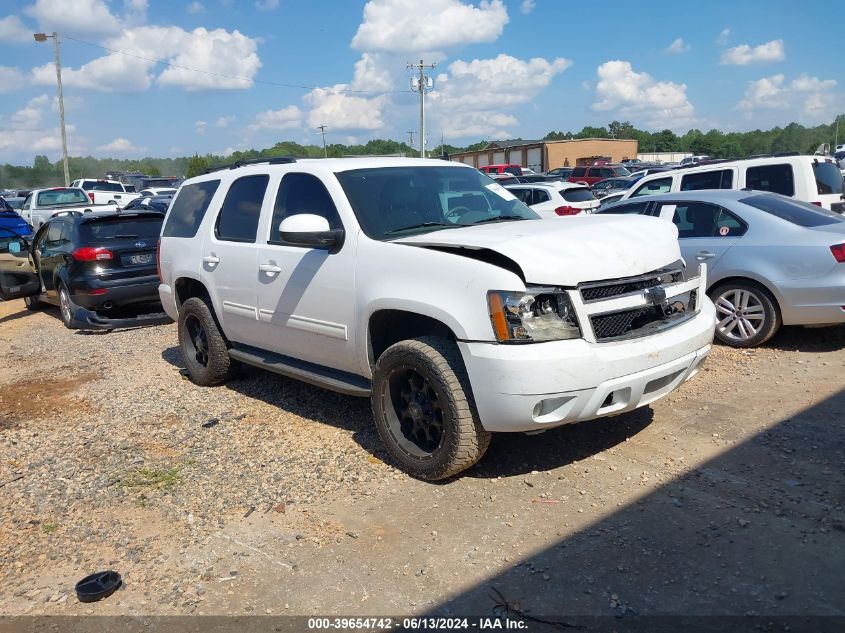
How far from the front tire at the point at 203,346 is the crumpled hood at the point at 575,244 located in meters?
2.57

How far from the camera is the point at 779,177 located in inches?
365

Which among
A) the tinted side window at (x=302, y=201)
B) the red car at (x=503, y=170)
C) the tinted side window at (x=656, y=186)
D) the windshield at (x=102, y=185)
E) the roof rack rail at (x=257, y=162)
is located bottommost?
the tinted side window at (x=302, y=201)

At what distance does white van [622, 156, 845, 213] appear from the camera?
29.7 ft

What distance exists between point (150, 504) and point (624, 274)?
312 centimetres

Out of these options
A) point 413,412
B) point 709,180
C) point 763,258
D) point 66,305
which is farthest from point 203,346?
point 709,180

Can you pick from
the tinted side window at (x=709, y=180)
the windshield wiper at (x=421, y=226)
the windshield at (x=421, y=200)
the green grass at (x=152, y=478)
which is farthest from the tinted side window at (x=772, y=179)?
the green grass at (x=152, y=478)

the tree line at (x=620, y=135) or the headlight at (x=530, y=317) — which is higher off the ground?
the tree line at (x=620, y=135)

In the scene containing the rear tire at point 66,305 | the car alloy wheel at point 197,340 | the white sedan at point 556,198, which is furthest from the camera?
the white sedan at point 556,198

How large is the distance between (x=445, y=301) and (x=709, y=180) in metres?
7.31

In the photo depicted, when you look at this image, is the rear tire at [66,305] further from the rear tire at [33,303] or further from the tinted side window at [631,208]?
the tinted side window at [631,208]

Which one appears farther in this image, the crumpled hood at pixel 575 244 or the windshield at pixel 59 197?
the windshield at pixel 59 197

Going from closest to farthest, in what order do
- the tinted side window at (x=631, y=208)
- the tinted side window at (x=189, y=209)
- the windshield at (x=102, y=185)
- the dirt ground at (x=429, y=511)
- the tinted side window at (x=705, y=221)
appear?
1. the dirt ground at (x=429, y=511)
2. the tinted side window at (x=189, y=209)
3. the tinted side window at (x=705, y=221)
4. the tinted side window at (x=631, y=208)
5. the windshield at (x=102, y=185)

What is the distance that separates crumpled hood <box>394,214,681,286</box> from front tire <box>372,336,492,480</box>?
67 centimetres

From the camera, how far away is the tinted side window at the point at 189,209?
21.2ft
